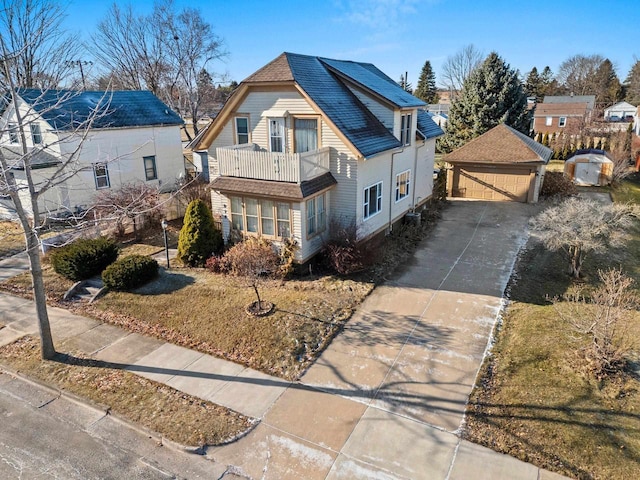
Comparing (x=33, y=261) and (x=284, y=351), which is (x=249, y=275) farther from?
(x=33, y=261)

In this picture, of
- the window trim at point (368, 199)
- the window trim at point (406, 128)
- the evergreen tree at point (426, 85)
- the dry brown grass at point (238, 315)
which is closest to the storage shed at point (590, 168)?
the window trim at point (406, 128)

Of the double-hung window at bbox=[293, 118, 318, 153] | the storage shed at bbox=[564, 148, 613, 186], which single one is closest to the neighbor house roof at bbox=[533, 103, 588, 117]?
the storage shed at bbox=[564, 148, 613, 186]

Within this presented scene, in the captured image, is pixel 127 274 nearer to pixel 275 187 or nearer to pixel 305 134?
pixel 275 187

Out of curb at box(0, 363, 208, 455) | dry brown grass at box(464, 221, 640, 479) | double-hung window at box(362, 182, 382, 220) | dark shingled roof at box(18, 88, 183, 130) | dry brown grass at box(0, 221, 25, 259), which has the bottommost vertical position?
curb at box(0, 363, 208, 455)

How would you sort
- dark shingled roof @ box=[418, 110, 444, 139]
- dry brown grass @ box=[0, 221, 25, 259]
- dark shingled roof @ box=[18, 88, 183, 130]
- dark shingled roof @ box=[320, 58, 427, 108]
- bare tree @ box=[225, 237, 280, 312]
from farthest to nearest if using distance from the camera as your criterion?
dark shingled roof @ box=[18, 88, 183, 130] < dark shingled roof @ box=[418, 110, 444, 139] < dry brown grass @ box=[0, 221, 25, 259] < dark shingled roof @ box=[320, 58, 427, 108] < bare tree @ box=[225, 237, 280, 312]

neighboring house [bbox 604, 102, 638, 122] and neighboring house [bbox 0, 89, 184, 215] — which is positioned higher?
neighboring house [bbox 604, 102, 638, 122]

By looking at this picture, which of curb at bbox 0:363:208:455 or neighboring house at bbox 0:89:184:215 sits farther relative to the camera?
neighboring house at bbox 0:89:184:215

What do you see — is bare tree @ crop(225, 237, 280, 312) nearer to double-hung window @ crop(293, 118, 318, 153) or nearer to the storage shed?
double-hung window @ crop(293, 118, 318, 153)
